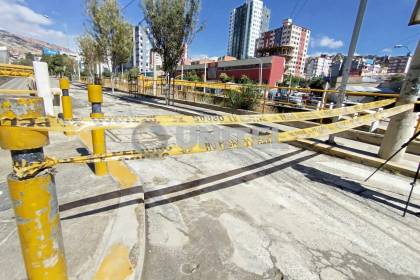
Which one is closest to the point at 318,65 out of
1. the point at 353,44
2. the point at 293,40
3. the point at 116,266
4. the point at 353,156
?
the point at 293,40

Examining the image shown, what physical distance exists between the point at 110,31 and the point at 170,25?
1062cm

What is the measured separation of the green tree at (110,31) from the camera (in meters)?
19.8

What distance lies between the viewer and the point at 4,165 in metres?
3.36

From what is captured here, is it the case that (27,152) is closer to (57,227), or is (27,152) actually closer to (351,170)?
(57,227)

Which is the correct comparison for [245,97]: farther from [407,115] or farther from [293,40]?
[293,40]

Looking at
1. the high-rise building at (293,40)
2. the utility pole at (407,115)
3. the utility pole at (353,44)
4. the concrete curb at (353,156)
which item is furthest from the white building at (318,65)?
the utility pole at (407,115)

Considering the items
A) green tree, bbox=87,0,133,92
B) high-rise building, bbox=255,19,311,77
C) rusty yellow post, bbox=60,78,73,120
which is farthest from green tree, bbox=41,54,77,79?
high-rise building, bbox=255,19,311,77

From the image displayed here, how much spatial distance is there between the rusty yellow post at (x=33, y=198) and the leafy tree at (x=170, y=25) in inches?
555

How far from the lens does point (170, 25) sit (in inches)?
521

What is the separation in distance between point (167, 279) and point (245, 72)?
67476 millimetres

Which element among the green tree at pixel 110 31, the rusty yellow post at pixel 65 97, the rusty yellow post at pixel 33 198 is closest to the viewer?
the rusty yellow post at pixel 33 198

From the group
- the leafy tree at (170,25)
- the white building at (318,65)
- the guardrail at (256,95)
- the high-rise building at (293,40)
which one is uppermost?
the high-rise building at (293,40)

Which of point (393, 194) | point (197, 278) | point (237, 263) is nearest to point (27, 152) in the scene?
point (197, 278)

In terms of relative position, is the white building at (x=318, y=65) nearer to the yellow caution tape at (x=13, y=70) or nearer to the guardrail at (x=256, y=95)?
the guardrail at (x=256, y=95)
